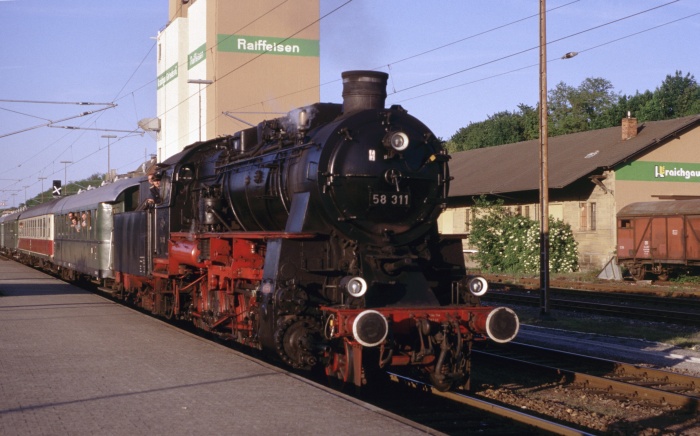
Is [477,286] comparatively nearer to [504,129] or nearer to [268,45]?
[268,45]

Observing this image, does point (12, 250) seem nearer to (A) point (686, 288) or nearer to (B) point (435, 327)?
(A) point (686, 288)

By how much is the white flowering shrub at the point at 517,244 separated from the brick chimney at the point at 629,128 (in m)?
5.89

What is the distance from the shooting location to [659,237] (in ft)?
96.1

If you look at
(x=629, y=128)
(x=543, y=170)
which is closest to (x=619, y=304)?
(x=543, y=170)

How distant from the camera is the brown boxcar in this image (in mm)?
28422

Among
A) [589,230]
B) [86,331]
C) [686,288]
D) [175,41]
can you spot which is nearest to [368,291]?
[86,331]

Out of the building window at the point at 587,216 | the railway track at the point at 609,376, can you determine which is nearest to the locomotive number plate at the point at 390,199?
the railway track at the point at 609,376

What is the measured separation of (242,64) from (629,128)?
1995 cm

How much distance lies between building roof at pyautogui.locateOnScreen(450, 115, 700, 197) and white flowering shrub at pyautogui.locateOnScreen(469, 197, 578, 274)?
155 centimetres

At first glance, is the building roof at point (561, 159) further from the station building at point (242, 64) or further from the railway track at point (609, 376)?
the railway track at point (609, 376)

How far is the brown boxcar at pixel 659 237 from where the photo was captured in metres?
28.4

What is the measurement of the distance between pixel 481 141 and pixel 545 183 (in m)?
63.6

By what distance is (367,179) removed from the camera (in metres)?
9.83

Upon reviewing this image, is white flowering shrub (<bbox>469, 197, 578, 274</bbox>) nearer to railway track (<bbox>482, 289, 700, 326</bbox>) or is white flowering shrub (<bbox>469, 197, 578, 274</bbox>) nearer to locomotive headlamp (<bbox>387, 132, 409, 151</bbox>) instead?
railway track (<bbox>482, 289, 700, 326</bbox>)
